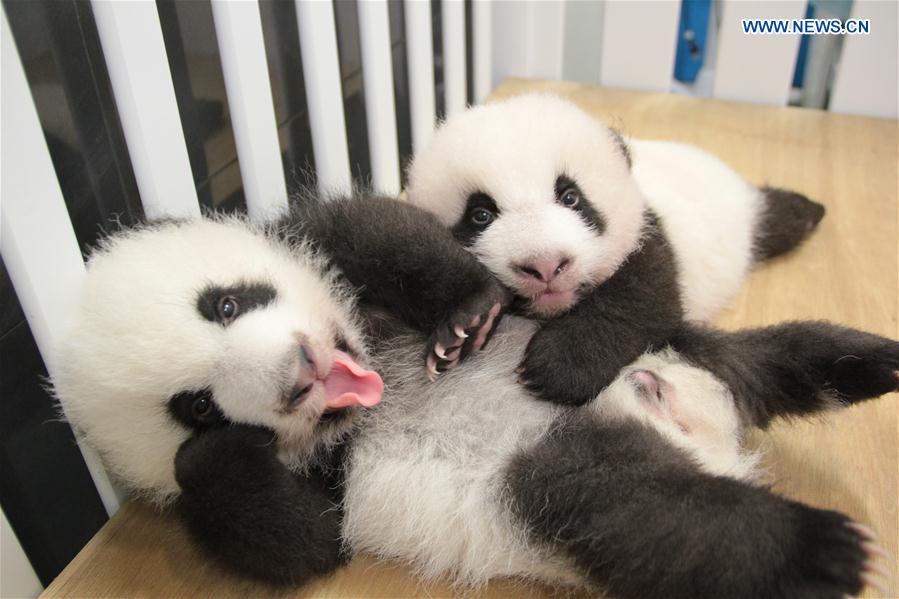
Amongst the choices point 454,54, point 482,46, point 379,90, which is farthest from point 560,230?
point 482,46

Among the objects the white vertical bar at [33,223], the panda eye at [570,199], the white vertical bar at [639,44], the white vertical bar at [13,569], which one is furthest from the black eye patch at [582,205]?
the white vertical bar at [639,44]

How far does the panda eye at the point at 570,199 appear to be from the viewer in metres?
1.08

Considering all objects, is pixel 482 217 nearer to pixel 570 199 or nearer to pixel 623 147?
pixel 570 199

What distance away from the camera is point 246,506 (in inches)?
34.3

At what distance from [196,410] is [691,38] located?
6.65 ft

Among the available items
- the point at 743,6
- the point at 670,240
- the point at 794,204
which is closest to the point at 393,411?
the point at 670,240

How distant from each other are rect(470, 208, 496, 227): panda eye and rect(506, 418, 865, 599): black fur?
0.34m

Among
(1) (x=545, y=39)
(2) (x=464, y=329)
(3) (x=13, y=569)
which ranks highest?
(1) (x=545, y=39)

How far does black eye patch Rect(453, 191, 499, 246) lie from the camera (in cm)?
108

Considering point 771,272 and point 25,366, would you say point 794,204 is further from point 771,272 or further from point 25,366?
point 25,366

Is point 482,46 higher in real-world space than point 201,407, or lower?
higher

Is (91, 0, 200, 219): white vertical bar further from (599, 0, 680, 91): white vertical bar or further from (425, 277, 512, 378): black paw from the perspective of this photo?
(599, 0, 680, 91): white vertical bar

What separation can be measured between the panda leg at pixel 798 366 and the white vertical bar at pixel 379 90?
0.76 m

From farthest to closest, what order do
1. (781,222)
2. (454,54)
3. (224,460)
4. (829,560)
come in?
(454,54) → (781,222) → (224,460) → (829,560)
